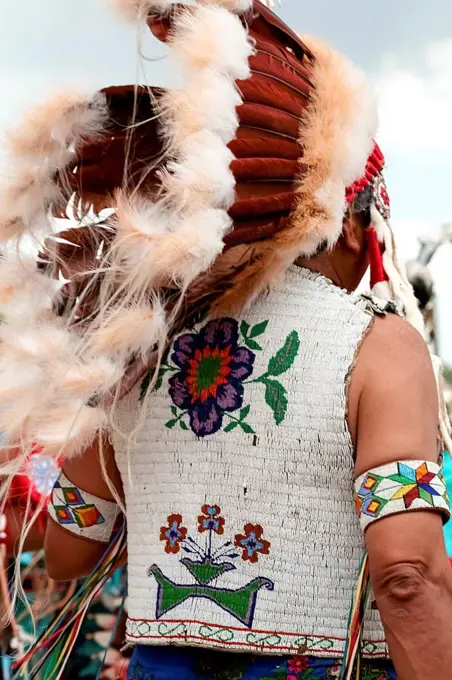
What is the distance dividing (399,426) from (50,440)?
1.68 feet

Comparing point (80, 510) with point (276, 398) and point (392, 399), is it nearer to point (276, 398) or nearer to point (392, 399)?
point (276, 398)

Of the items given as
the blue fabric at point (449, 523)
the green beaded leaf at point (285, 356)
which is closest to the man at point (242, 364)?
the green beaded leaf at point (285, 356)

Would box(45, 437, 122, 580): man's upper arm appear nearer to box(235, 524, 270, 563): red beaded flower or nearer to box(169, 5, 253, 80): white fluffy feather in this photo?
box(235, 524, 270, 563): red beaded flower

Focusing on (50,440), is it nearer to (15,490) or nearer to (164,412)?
(164,412)

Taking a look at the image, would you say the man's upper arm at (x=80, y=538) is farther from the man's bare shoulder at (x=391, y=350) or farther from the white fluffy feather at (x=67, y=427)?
the man's bare shoulder at (x=391, y=350)

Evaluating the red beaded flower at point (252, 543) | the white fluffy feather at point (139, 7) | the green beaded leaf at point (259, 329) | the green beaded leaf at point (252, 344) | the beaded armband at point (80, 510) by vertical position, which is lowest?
the red beaded flower at point (252, 543)

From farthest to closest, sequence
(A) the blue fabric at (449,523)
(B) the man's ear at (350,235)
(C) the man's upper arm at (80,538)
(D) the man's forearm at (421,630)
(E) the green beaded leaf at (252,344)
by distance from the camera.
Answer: (A) the blue fabric at (449,523), (C) the man's upper arm at (80,538), (B) the man's ear at (350,235), (E) the green beaded leaf at (252,344), (D) the man's forearm at (421,630)

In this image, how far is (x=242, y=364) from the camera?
1334mm

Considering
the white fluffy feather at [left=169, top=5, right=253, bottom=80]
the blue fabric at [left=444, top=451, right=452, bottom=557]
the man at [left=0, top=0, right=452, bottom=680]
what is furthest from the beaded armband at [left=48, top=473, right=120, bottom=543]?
the blue fabric at [left=444, top=451, right=452, bottom=557]

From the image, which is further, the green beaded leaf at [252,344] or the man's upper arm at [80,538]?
the man's upper arm at [80,538]

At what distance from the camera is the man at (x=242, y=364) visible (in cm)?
123

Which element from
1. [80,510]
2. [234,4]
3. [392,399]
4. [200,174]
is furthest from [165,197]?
[80,510]

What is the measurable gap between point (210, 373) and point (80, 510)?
1.36 feet

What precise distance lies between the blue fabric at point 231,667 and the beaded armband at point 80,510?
0.27m
